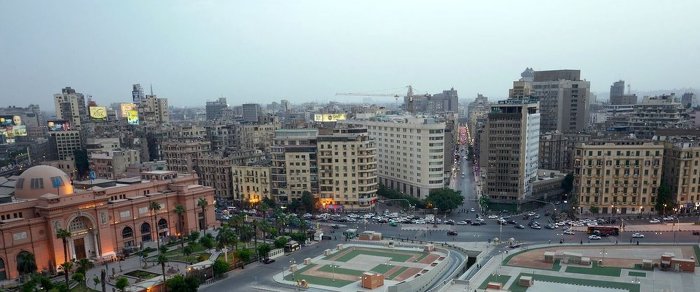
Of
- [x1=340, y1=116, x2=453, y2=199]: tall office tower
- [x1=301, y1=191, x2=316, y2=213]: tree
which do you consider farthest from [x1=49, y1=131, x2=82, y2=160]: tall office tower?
[x1=340, y1=116, x2=453, y2=199]: tall office tower

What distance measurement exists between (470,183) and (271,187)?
2690 inches

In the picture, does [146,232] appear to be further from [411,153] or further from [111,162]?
[411,153]

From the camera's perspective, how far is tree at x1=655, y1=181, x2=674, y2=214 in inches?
4090

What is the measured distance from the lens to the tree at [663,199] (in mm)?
103875

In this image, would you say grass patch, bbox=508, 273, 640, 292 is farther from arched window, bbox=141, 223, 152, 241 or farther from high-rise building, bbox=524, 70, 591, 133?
high-rise building, bbox=524, 70, 591, 133

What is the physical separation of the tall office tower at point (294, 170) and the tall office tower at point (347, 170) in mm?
2258

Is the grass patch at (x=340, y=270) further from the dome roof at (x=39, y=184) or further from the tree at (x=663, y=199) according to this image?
the tree at (x=663, y=199)

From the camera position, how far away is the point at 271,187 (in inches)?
4948

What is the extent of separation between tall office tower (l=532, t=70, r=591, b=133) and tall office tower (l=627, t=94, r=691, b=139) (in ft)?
58.5

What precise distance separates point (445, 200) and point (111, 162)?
9905cm

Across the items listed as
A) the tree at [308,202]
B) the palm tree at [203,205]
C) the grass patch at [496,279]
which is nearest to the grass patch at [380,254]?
the grass patch at [496,279]

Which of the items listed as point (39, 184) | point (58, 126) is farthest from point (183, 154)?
point (39, 184)

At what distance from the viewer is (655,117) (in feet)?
547

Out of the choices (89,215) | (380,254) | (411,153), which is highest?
(411,153)
